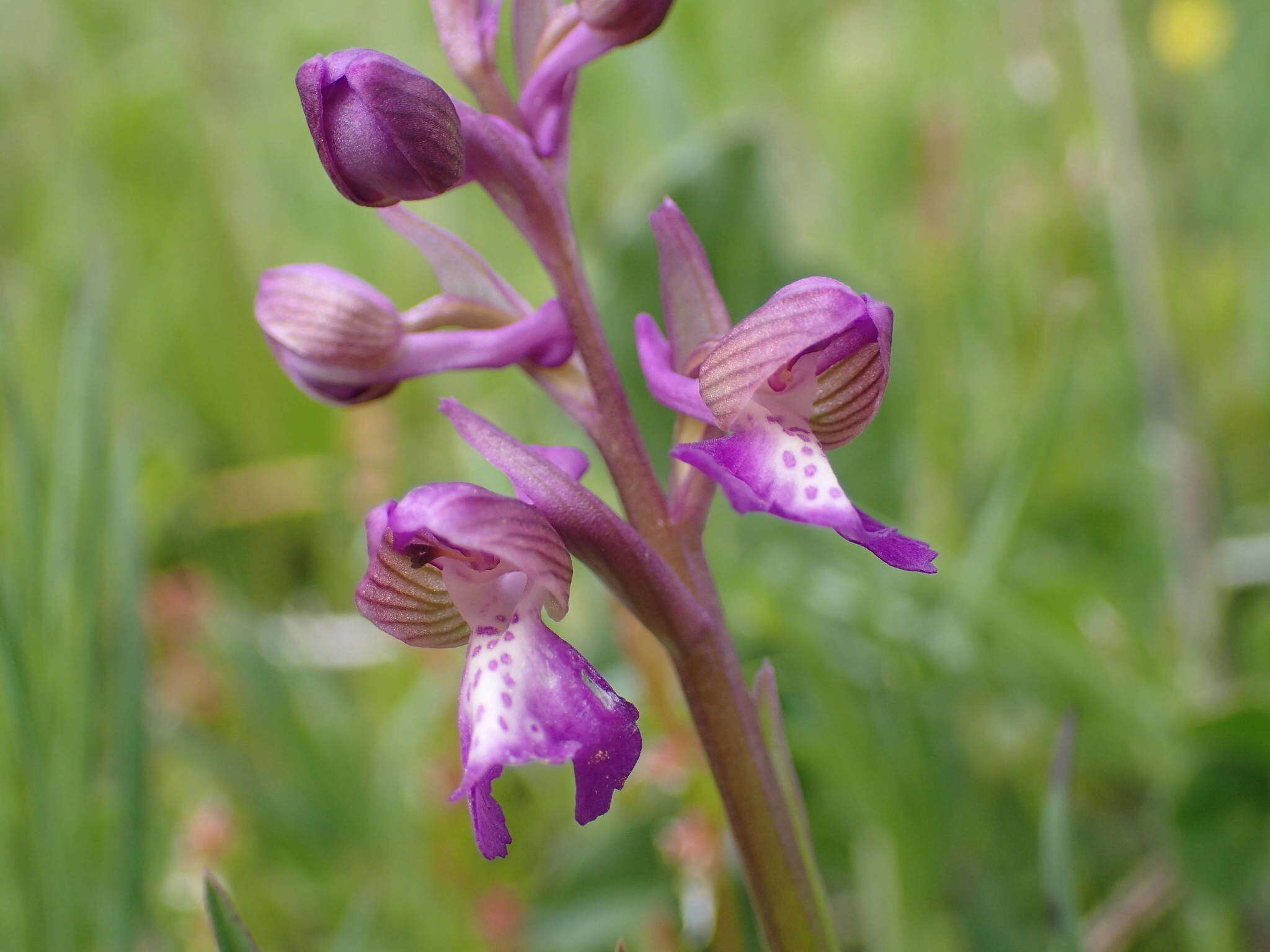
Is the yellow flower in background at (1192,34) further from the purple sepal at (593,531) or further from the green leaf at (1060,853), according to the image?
the purple sepal at (593,531)

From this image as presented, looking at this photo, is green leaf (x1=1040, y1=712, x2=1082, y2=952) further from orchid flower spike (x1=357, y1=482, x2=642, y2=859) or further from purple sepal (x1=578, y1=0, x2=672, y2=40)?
purple sepal (x1=578, y1=0, x2=672, y2=40)

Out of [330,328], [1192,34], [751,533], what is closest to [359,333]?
[330,328]

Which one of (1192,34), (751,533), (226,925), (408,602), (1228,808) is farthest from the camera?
(1192,34)

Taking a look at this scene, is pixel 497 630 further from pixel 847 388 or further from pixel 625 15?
pixel 625 15

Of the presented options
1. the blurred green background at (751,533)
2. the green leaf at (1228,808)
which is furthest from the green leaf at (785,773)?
the green leaf at (1228,808)

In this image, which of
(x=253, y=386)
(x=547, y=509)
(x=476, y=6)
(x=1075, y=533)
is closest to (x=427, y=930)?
(x=547, y=509)

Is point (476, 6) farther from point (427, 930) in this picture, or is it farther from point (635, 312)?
point (427, 930)
